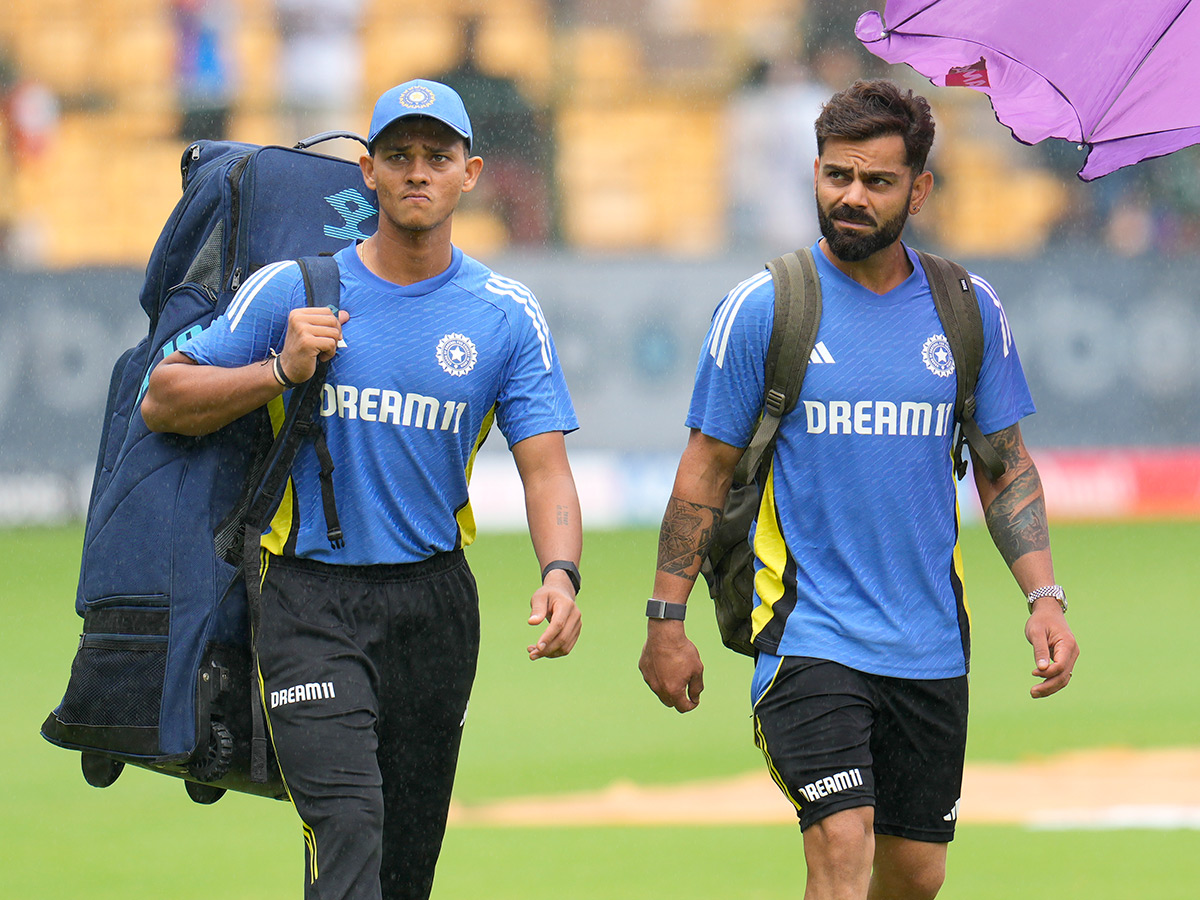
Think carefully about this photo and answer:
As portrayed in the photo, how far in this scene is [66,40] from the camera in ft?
65.4

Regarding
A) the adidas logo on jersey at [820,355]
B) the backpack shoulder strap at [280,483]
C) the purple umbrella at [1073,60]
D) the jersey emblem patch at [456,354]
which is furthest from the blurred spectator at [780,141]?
the backpack shoulder strap at [280,483]

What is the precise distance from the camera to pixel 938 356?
509cm

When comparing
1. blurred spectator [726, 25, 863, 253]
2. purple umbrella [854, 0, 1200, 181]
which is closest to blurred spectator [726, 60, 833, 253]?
blurred spectator [726, 25, 863, 253]

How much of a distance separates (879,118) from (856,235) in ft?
1.05

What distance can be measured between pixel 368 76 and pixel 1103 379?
8.37 m

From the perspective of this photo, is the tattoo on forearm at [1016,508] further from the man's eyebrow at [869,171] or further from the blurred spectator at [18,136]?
the blurred spectator at [18,136]

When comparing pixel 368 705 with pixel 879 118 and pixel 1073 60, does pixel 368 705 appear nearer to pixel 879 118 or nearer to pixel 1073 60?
pixel 879 118

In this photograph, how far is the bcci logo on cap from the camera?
4.93m

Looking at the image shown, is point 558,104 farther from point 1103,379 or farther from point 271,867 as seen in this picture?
point 271,867

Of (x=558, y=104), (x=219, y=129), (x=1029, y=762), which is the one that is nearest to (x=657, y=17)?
(x=558, y=104)

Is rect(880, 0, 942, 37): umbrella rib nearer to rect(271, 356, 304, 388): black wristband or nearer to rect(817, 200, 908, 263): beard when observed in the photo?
rect(817, 200, 908, 263): beard

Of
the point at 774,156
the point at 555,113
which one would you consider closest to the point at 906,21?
the point at 774,156

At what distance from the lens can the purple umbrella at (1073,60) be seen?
5.00m

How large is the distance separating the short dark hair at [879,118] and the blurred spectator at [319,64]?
1475 cm
